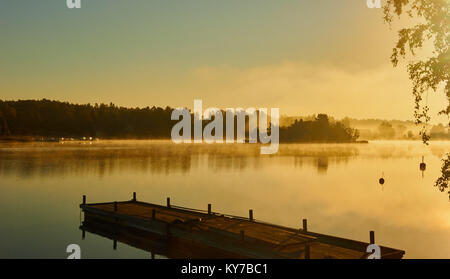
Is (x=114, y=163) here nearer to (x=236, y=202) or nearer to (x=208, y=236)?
(x=236, y=202)

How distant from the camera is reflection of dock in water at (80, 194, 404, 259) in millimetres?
20625

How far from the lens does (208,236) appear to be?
24016mm

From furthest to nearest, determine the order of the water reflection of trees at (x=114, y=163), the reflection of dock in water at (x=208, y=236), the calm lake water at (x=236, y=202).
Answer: the water reflection of trees at (x=114, y=163) < the calm lake water at (x=236, y=202) < the reflection of dock in water at (x=208, y=236)

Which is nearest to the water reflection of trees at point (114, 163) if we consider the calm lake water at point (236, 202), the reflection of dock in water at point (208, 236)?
the calm lake water at point (236, 202)

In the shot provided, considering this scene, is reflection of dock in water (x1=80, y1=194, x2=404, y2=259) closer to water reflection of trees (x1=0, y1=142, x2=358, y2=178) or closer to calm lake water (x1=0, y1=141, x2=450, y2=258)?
calm lake water (x1=0, y1=141, x2=450, y2=258)

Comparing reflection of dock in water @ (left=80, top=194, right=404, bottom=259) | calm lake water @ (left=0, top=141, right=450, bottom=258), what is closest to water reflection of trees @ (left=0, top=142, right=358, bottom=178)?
calm lake water @ (left=0, top=141, right=450, bottom=258)

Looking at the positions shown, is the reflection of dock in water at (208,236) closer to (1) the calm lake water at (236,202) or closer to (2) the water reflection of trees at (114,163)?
(1) the calm lake water at (236,202)

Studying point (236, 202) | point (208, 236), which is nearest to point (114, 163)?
point (236, 202)

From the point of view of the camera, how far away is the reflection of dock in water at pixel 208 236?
812 inches

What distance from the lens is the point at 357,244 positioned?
21.6m
